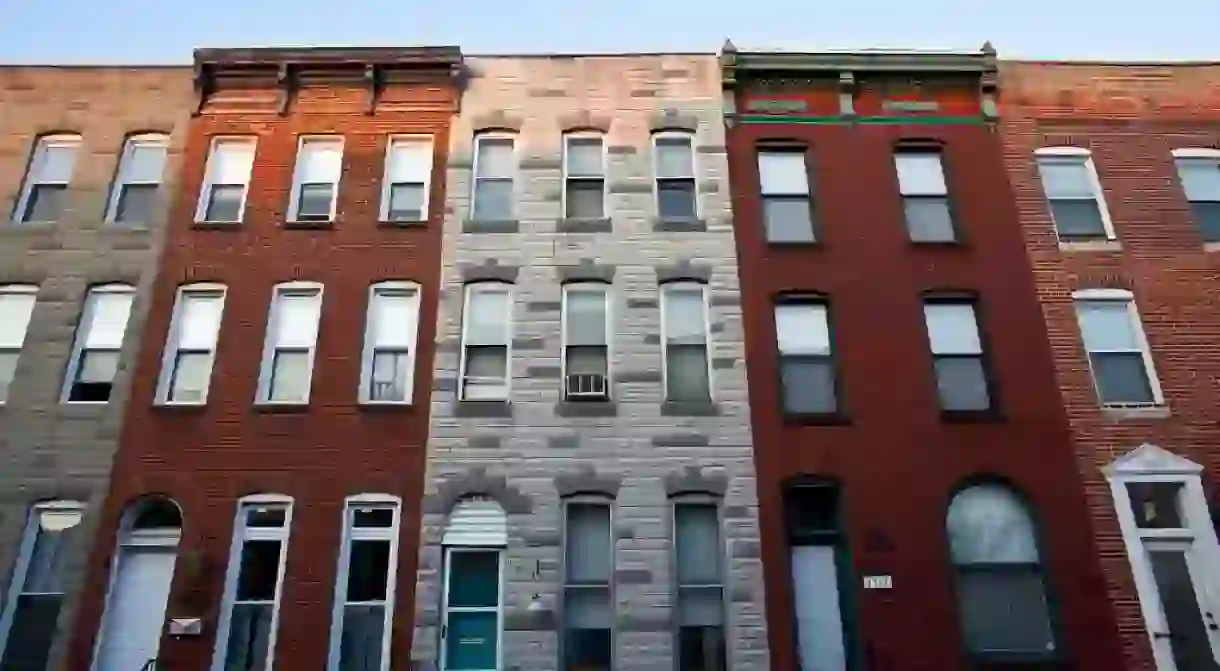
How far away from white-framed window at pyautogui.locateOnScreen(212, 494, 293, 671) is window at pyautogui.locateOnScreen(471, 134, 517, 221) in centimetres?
597

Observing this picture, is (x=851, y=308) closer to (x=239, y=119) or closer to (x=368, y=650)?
(x=368, y=650)

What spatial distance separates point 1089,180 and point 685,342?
8091 millimetres

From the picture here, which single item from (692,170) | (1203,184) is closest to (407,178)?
(692,170)

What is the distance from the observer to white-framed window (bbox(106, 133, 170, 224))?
56.5 feet

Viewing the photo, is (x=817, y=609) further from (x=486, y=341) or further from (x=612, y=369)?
(x=486, y=341)

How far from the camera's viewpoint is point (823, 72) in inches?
722

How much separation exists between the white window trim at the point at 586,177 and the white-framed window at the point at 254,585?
22.4 ft

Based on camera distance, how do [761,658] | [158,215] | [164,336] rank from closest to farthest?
[761,658], [164,336], [158,215]

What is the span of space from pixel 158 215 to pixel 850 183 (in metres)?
12.0

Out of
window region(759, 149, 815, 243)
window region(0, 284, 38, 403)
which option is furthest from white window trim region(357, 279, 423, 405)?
window region(759, 149, 815, 243)

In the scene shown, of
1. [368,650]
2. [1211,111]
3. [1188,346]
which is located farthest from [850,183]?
[368,650]

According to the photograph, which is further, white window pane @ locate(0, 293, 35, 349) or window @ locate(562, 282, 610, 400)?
white window pane @ locate(0, 293, 35, 349)

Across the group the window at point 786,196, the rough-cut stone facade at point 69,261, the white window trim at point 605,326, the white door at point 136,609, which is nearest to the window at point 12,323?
the rough-cut stone facade at point 69,261

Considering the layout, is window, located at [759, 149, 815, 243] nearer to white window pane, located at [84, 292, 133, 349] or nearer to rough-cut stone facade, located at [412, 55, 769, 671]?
rough-cut stone facade, located at [412, 55, 769, 671]
